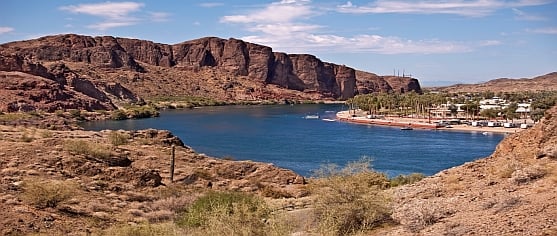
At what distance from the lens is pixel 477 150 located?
261 ft

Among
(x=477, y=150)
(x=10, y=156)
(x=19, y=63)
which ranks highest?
(x=19, y=63)

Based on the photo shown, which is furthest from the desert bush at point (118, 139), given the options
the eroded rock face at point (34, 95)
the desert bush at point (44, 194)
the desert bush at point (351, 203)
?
the eroded rock face at point (34, 95)

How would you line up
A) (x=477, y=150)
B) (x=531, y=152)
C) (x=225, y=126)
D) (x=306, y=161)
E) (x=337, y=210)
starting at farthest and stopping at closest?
(x=225, y=126), (x=477, y=150), (x=306, y=161), (x=531, y=152), (x=337, y=210)

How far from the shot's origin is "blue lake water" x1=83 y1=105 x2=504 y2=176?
65.8 m

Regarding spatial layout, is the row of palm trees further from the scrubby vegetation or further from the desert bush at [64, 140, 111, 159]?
the desert bush at [64, 140, 111, 159]

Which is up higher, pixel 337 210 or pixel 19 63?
pixel 19 63

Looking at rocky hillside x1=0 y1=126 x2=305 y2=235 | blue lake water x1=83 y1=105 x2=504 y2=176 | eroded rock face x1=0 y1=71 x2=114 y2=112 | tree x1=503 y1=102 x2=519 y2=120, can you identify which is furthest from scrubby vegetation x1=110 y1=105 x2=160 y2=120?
rocky hillside x1=0 y1=126 x2=305 y2=235

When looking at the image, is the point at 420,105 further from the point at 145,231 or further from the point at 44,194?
the point at 145,231

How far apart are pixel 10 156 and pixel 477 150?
207 ft

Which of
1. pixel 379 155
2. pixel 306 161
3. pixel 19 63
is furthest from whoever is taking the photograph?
pixel 19 63

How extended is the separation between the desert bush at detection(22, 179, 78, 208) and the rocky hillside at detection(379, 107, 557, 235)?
36.8 feet

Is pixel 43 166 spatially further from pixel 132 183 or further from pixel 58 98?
pixel 58 98

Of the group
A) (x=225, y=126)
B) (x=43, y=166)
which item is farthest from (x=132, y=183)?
(x=225, y=126)

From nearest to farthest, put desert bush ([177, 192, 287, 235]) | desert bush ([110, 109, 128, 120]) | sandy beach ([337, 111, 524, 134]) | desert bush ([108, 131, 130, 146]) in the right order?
A: desert bush ([177, 192, 287, 235]) → desert bush ([108, 131, 130, 146]) → sandy beach ([337, 111, 524, 134]) → desert bush ([110, 109, 128, 120])
